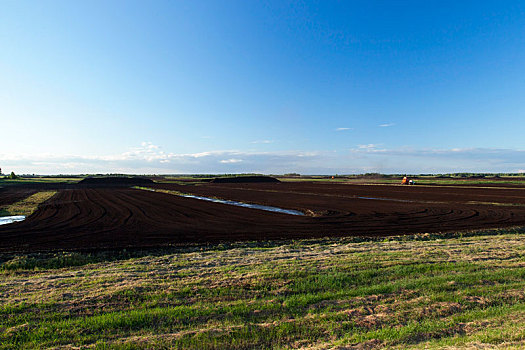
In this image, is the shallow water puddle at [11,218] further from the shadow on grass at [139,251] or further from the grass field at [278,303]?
the grass field at [278,303]

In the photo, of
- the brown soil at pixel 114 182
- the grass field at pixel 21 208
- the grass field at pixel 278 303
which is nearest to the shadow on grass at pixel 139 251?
the grass field at pixel 278 303

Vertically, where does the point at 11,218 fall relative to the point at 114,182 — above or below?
below

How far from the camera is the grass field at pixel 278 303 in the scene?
4.84m

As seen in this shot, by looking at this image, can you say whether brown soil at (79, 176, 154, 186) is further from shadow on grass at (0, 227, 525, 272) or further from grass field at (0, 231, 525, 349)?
grass field at (0, 231, 525, 349)

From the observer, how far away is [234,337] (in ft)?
16.1

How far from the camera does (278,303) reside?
20.5ft

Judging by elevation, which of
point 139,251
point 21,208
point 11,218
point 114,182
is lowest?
point 139,251

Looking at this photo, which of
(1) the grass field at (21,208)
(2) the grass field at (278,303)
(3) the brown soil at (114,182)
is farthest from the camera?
(3) the brown soil at (114,182)

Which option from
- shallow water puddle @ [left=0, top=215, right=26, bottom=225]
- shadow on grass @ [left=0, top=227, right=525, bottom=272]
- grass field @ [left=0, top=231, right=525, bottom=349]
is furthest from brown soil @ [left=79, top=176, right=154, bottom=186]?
grass field @ [left=0, top=231, right=525, bottom=349]

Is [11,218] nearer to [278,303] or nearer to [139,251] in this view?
[139,251]

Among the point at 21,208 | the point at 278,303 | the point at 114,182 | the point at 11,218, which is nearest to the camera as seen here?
the point at 278,303

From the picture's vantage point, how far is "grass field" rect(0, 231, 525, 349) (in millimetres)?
4844

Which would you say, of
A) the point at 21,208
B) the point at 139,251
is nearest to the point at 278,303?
the point at 139,251

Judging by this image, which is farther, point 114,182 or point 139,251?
point 114,182
